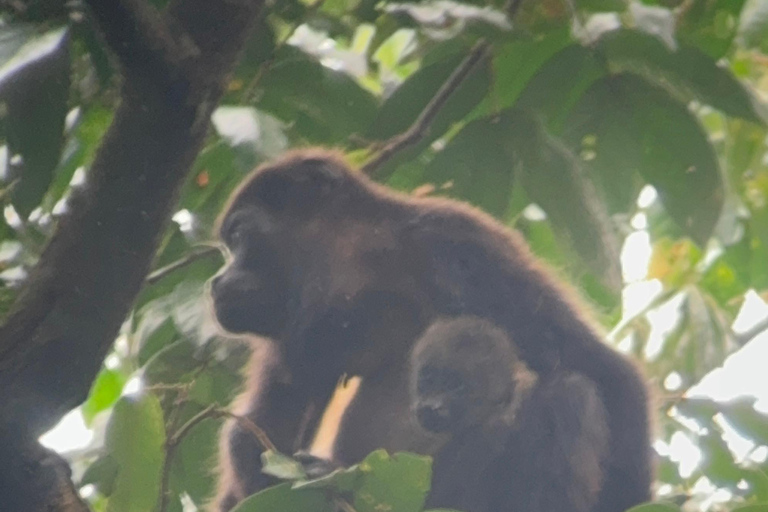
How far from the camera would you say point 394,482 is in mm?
1447

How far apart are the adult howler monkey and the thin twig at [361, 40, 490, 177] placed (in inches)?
16.3

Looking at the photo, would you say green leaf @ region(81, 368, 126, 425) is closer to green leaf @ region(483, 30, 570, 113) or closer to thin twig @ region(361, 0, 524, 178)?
thin twig @ region(361, 0, 524, 178)

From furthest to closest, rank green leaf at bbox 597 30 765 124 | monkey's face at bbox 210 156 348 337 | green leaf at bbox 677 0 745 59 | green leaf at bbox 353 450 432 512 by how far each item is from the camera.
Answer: monkey's face at bbox 210 156 348 337 → green leaf at bbox 677 0 745 59 → green leaf at bbox 597 30 765 124 → green leaf at bbox 353 450 432 512

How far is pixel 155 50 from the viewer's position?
1.47 m

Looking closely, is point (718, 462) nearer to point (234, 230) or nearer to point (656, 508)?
point (656, 508)

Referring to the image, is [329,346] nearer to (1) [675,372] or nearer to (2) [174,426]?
(2) [174,426]

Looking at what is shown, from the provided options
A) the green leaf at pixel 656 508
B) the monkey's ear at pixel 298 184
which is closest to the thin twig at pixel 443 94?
the monkey's ear at pixel 298 184

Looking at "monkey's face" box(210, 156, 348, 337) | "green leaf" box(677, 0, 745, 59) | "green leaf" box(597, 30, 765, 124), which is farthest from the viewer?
"monkey's face" box(210, 156, 348, 337)

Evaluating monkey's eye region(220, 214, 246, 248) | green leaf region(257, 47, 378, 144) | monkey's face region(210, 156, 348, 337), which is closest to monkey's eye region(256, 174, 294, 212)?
monkey's face region(210, 156, 348, 337)

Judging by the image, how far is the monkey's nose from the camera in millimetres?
2379

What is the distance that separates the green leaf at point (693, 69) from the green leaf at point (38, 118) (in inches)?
40.1

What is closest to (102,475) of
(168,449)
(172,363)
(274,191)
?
(168,449)

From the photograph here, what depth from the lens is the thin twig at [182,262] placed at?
2168 millimetres

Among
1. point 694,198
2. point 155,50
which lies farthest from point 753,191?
point 155,50
